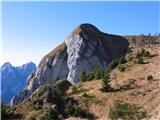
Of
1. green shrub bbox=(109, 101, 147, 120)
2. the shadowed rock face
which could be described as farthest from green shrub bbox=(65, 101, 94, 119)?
the shadowed rock face

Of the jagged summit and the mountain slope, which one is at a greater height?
the jagged summit

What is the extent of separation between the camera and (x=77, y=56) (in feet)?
450

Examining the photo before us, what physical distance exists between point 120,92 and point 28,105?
14989mm

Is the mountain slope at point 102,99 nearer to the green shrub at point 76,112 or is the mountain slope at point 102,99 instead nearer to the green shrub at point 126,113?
the green shrub at point 76,112

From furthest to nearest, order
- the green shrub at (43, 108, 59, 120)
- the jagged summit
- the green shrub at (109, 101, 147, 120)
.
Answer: the jagged summit, the green shrub at (43, 108, 59, 120), the green shrub at (109, 101, 147, 120)

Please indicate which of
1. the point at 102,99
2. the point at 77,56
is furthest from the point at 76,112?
the point at 77,56

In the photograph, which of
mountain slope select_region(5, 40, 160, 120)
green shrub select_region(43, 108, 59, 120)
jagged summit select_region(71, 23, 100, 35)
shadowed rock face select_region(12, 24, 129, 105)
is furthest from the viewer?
jagged summit select_region(71, 23, 100, 35)

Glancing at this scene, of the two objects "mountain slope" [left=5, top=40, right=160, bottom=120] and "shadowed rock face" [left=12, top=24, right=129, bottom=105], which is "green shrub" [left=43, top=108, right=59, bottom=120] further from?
"shadowed rock face" [left=12, top=24, right=129, bottom=105]

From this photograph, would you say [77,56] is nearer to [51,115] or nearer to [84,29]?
[84,29]

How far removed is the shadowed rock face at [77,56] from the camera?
447 ft

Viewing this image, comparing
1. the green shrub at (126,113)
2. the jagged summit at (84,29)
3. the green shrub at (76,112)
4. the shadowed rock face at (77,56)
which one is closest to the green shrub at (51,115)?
the green shrub at (76,112)

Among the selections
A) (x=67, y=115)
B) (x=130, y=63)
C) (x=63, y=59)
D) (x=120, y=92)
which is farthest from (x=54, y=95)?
(x=63, y=59)

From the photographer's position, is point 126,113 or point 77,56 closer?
point 126,113

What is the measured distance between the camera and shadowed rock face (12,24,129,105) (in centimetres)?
13638
